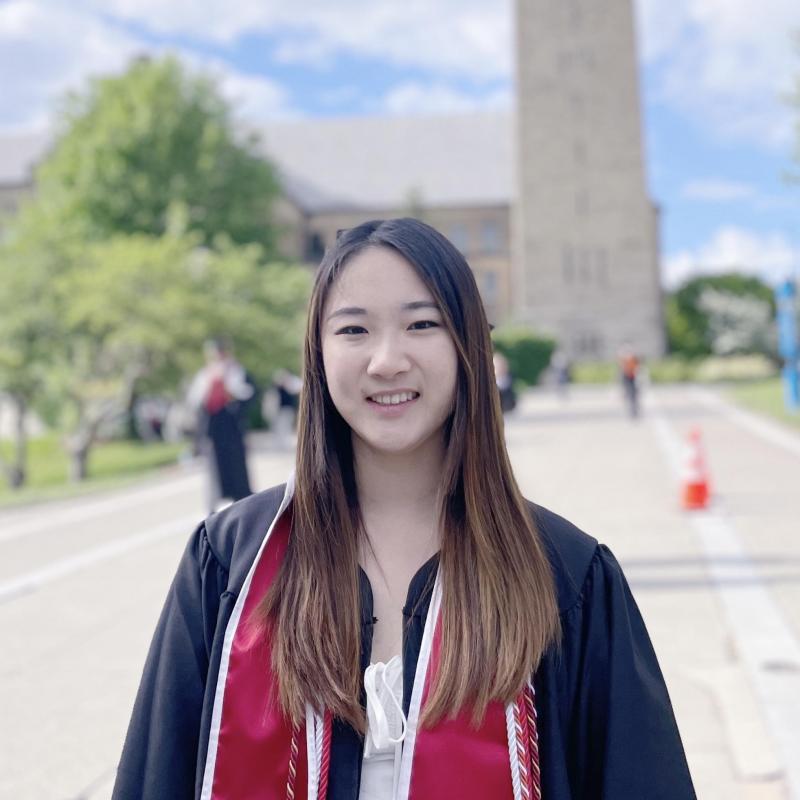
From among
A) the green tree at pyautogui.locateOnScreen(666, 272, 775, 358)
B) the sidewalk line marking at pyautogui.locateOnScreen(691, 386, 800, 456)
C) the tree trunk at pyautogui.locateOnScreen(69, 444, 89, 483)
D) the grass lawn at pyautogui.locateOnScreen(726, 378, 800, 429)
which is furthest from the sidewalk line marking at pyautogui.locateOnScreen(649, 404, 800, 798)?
the green tree at pyautogui.locateOnScreen(666, 272, 775, 358)

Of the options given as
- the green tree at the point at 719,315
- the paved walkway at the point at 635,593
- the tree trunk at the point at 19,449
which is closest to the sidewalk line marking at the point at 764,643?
the paved walkway at the point at 635,593

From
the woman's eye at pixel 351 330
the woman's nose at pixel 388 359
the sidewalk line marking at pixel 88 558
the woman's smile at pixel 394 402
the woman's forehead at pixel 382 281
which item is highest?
the woman's forehead at pixel 382 281

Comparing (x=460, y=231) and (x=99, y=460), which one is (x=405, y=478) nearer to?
(x=99, y=460)

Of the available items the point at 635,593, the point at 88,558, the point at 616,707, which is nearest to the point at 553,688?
the point at 616,707

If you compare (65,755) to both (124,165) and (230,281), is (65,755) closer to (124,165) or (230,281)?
(230,281)

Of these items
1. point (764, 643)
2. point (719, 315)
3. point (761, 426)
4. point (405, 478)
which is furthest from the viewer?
point (719, 315)

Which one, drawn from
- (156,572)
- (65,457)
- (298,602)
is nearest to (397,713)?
(298,602)

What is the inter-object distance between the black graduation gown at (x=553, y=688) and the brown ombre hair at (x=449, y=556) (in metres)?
0.06

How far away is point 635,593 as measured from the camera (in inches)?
276

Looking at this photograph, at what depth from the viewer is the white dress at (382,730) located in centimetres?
174

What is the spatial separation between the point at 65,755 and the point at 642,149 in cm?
6134

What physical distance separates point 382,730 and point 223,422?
843cm

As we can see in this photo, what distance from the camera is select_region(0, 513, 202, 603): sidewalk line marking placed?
27.5 feet

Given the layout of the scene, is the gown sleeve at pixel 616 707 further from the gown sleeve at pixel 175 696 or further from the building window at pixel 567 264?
the building window at pixel 567 264
